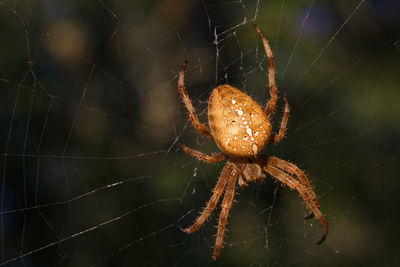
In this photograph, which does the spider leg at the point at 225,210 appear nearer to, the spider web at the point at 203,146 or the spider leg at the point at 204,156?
the spider leg at the point at 204,156

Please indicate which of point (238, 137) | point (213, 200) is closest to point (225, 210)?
point (213, 200)

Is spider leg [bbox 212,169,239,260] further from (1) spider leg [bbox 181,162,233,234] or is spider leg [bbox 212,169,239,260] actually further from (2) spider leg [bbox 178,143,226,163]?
(2) spider leg [bbox 178,143,226,163]

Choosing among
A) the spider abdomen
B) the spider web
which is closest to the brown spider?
the spider abdomen

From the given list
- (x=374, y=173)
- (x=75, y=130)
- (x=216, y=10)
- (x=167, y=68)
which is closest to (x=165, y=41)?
(x=167, y=68)

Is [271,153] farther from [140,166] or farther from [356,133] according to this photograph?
[140,166]

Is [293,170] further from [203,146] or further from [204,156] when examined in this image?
[203,146]

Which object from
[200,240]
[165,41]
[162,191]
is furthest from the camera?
[165,41]
